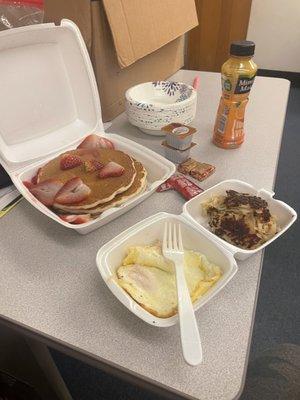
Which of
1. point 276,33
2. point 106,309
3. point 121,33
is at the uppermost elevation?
point 121,33

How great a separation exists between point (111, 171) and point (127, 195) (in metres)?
0.07

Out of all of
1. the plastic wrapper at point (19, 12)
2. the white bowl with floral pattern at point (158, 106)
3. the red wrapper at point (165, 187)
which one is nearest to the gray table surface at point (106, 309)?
the red wrapper at point (165, 187)

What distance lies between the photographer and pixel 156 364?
43 cm

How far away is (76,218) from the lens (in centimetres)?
61

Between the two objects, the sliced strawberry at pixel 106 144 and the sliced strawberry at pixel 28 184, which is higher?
the sliced strawberry at pixel 106 144

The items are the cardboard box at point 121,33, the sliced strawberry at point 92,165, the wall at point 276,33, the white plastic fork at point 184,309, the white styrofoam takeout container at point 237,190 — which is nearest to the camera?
the white plastic fork at point 184,309

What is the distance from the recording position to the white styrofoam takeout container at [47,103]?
2.30 feet

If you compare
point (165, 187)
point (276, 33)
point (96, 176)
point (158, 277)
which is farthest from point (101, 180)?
point (276, 33)

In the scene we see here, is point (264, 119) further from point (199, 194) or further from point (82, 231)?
point (82, 231)

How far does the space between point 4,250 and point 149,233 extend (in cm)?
27

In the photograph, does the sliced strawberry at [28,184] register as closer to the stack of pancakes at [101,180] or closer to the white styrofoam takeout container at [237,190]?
the stack of pancakes at [101,180]

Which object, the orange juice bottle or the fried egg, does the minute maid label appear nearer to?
the orange juice bottle

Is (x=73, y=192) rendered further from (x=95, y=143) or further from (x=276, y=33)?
(x=276, y=33)

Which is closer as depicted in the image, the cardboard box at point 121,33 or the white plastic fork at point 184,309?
the white plastic fork at point 184,309
